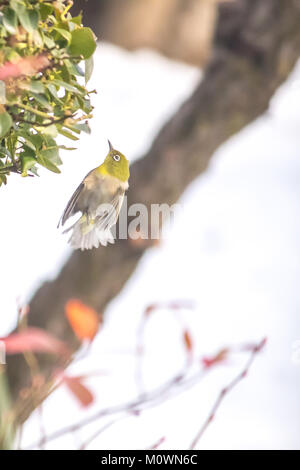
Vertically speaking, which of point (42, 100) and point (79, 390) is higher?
point (42, 100)

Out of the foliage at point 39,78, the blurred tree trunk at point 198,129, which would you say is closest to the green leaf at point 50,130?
the foliage at point 39,78

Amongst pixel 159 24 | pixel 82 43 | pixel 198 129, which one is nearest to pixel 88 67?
pixel 82 43

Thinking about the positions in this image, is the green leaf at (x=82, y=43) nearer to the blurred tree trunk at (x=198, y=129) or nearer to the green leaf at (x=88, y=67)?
the green leaf at (x=88, y=67)

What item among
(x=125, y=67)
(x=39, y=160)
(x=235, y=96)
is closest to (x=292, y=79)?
(x=235, y=96)

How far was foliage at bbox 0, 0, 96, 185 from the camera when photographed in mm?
394

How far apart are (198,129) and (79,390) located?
128cm

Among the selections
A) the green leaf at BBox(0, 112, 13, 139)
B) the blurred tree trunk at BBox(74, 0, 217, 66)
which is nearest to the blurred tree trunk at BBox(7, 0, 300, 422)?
the blurred tree trunk at BBox(74, 0, 217, 66)

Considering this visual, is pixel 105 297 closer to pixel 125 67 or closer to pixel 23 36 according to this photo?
pixel 125 67

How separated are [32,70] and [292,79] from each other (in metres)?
1.30

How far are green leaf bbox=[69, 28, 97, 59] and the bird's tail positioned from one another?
13 cm

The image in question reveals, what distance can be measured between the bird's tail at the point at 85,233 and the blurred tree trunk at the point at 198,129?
3.72 ft

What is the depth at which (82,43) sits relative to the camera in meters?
0.43

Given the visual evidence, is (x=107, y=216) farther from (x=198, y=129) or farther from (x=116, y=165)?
(x=198, y=129)
